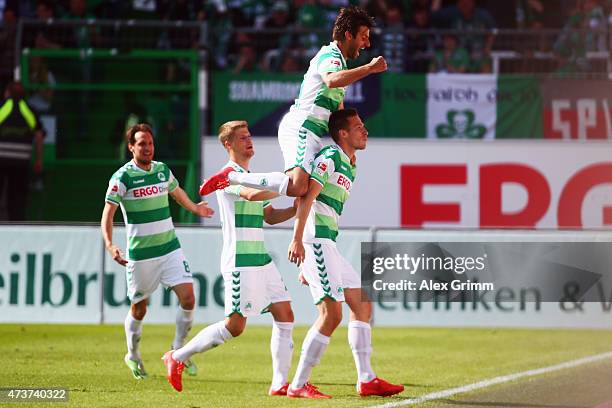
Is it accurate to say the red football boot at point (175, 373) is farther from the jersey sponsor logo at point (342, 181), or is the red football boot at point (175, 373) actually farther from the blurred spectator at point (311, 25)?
the blurred spectator at point (311, 25)

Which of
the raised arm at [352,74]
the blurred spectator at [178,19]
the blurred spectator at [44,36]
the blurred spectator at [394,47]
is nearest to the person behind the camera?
the raised arm at [352,74]

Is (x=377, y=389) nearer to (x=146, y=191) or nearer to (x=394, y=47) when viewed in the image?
(x=146, y=191)

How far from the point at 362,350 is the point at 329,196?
46.5 inches

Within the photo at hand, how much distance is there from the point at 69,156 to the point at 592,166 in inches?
317

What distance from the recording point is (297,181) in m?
8.73

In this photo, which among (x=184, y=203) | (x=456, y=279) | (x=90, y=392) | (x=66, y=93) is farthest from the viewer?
(x=66, y=93)

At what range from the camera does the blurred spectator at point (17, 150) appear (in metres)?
18.3

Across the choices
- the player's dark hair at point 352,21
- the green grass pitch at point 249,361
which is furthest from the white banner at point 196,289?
the player's dark hair at point 352,21

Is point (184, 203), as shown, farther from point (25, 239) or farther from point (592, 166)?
point (592, 166)

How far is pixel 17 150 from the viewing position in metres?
18.5

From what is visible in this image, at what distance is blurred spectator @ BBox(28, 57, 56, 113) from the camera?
18.8 m

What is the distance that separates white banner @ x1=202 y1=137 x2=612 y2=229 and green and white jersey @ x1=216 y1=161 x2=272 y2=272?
28.5ft

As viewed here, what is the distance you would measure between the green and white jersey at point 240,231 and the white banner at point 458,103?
30.6 feet

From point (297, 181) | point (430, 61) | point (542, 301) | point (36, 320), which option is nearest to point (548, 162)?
point (430, 61)
